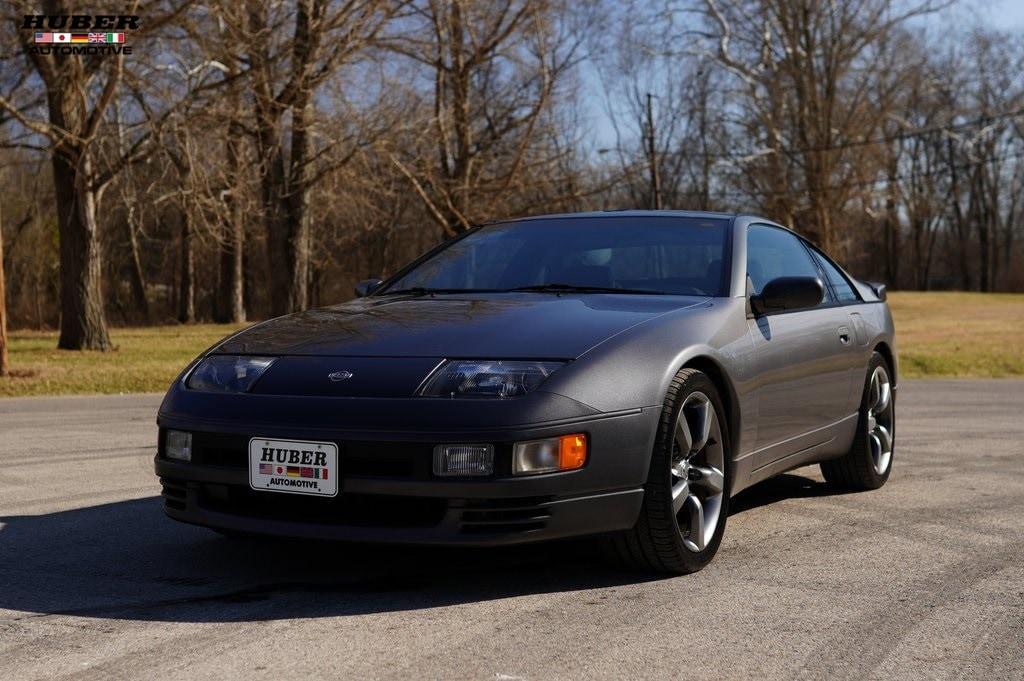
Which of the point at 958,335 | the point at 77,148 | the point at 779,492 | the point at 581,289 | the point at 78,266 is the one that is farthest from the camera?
the point at 958,335

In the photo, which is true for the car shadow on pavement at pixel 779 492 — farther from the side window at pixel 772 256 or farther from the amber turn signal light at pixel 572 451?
the amber turn signal light at pixel 572 451

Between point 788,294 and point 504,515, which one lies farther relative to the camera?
point 788,294

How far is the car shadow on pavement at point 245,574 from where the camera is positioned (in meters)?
3.87

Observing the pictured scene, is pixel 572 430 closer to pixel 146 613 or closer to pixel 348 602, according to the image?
pixel 348 602

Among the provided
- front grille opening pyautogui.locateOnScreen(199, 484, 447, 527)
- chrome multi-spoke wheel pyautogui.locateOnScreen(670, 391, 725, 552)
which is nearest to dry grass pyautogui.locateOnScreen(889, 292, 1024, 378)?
chrome multi-spoke wheel pyautogui.locateOnScreen(670, 391, 725, 552)

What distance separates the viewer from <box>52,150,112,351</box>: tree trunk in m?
20.1

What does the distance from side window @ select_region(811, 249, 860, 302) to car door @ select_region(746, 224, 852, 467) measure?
0.14 m

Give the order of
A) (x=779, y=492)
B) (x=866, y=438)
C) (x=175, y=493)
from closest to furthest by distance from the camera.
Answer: (x=175, y=493) → (x=866, y=438) → (x=779, y=492)

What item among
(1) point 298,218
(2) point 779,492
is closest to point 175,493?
(2) point 779,492

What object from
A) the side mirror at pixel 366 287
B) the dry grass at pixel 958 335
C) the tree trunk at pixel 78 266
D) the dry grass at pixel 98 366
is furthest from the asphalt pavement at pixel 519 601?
the tree trunk at pixel 78 266

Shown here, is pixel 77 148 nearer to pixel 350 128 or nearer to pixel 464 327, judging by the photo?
pixel 350 128

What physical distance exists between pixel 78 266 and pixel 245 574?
57.0ft

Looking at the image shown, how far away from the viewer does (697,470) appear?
4.46m

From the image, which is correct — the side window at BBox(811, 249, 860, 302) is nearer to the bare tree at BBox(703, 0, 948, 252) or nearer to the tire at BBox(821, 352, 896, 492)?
the tire at BBox(821, 352, 896, 492)
